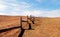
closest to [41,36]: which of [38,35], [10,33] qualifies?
[38,35]

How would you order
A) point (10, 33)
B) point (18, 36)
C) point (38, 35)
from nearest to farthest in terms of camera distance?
point (18, 36) < point (10, 33) < point (38, 35)

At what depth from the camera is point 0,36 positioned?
1017 cm

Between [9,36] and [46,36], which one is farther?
[46,36]

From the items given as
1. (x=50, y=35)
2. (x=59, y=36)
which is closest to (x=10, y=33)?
(x=50, y=35)

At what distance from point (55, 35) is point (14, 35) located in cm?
391

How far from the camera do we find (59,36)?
11656mm

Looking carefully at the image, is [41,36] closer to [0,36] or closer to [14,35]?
[14,35]

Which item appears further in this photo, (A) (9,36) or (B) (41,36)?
(B) (41,36)

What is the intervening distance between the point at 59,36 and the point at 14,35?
412cm

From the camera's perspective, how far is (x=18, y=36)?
9.80m

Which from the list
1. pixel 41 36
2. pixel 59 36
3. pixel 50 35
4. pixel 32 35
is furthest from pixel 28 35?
pixel 59 36

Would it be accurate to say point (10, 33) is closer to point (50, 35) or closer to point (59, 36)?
point (50, 35)

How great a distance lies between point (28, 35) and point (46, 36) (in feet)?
5.19

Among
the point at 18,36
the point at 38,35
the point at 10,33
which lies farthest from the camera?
the point at 38,35
